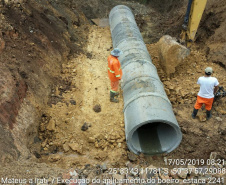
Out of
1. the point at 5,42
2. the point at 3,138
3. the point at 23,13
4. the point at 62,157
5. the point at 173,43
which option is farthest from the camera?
the point at 23,13

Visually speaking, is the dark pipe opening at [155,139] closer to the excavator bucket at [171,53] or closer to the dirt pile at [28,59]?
the excavator bucket at [171,53]

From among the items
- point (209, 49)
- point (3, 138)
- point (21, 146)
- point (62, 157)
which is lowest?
point (62, 157)

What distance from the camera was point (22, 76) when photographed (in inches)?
231

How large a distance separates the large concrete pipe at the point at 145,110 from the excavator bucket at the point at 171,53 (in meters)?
0.69

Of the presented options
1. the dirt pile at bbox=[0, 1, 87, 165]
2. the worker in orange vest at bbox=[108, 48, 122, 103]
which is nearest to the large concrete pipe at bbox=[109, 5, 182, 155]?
the worker in orange vest at bbox=[108, 48, 122, 103]

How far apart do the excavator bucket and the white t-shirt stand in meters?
2.06

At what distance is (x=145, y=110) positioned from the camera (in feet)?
16.0

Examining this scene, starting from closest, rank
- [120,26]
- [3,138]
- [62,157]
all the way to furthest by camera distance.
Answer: [3,138] < [62,157] < [120,26]

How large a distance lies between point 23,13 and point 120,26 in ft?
11.9

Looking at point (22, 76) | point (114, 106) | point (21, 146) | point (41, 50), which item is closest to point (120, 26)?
point (41, 50)

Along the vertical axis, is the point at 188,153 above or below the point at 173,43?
below

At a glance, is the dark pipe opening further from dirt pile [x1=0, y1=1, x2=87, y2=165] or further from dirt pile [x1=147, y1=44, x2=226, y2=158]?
dirt pile [x1=0, y1=1, x2=87, y2=165]

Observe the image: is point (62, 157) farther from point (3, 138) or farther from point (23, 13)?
point (23, 13)

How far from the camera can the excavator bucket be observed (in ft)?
22.7
